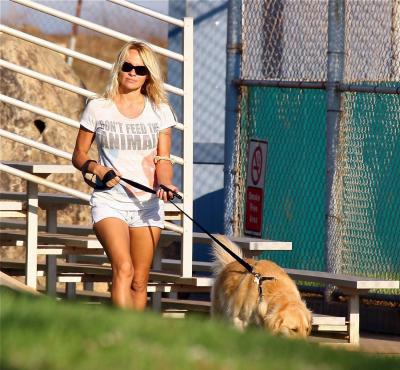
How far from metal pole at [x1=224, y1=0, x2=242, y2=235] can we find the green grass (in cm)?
649

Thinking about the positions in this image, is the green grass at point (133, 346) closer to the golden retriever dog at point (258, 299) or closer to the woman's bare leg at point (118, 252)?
the woman's bare leg at point (118, 252)

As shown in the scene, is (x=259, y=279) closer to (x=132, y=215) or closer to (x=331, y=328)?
(x=132, y=215)

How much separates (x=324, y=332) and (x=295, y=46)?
308 cm

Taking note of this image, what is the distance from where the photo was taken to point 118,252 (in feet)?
26.2

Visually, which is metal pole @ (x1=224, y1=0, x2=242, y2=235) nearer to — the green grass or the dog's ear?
the dog's ear

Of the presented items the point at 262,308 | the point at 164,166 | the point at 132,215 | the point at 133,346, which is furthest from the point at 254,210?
the point at 133,346

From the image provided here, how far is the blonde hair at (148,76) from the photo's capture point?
8.22 metres

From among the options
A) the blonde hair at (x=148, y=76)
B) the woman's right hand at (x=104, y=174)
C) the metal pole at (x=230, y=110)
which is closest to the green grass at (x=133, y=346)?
the woman's right hand at (x=104, y=174)

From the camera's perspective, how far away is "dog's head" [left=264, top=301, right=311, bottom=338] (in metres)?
8.37

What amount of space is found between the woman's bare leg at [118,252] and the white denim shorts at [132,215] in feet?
0.11

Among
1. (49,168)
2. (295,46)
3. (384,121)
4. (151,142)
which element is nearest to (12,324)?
(151,142)

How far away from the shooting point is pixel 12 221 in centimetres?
1199

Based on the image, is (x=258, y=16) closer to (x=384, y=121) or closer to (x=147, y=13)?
(x=384, y=121)

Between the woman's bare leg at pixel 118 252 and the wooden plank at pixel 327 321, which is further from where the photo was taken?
the wooden plank at pixel 327 321
